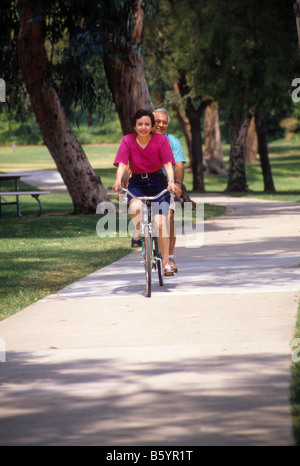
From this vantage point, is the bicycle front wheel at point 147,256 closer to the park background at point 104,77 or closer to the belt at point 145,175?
the belt at point 145,175

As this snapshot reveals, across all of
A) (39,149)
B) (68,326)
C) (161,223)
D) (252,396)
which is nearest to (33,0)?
(161,223)

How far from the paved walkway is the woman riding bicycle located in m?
0.93

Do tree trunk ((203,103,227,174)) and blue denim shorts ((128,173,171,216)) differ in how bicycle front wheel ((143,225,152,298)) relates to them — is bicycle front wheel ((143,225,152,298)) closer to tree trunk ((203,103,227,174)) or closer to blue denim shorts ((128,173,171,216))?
blue denim shorts ((128,173,171,216))

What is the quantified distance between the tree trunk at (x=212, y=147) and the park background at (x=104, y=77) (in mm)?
12467

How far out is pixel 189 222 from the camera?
1903 centimetres

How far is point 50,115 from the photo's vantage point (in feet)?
67.7

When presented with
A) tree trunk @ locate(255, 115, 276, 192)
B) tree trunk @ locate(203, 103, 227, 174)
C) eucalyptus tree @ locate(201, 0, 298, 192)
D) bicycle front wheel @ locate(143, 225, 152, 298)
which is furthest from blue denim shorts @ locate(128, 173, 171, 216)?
tree trunk @ locate(203, 103, 227, 174)

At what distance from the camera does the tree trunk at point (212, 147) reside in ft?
172

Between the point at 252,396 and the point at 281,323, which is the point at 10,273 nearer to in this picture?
the point at 281,323

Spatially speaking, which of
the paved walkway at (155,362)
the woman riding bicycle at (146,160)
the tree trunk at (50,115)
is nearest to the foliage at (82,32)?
the tree trunk at (50,115)

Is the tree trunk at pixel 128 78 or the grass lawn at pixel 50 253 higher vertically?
the tree trunk at pixel 128 78

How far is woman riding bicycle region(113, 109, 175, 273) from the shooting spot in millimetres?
9297

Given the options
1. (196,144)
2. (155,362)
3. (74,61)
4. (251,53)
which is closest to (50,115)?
(74,61)
